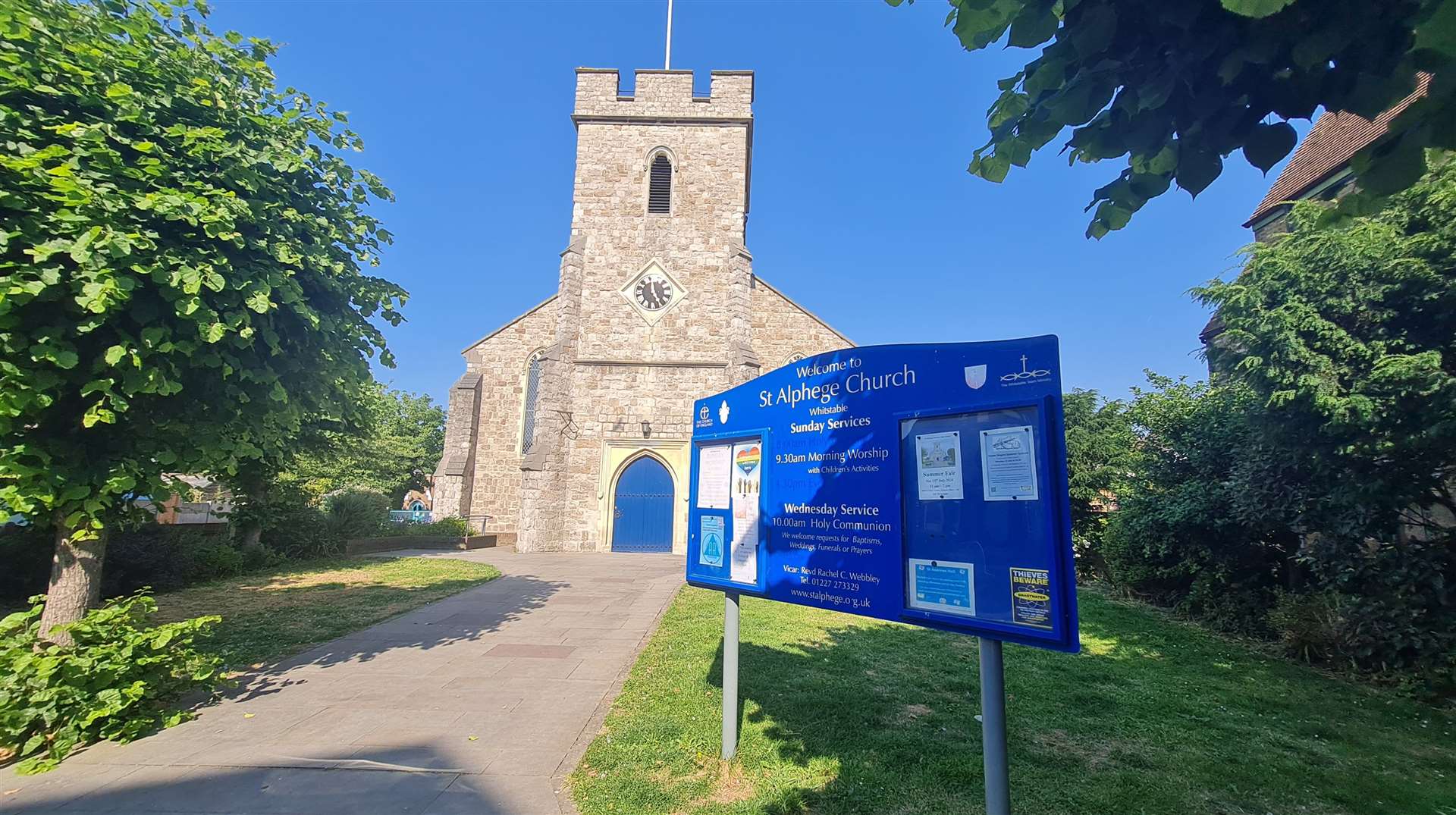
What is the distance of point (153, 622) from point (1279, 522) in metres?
15.7

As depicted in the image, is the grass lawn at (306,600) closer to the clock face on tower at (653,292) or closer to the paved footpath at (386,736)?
the paved footpath at (386,736)

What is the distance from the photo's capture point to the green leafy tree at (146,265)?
3.90 meters

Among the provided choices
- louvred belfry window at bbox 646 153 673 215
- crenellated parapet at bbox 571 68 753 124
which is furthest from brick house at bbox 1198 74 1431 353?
louvred belfry window at bbox 646 153 673 215

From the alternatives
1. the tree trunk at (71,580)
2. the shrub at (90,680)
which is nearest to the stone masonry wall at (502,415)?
the tree trunk at (71,580)

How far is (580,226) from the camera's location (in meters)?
21.4

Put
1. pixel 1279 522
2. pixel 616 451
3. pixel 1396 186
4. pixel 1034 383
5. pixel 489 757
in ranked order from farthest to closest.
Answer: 1. pixel 616 451
2. pixel 1279 522
3. pixel 489 757
4. pixel 1034 383
5. pixel 1396 186

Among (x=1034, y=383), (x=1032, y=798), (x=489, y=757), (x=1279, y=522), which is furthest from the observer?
(x=1279, y=522)

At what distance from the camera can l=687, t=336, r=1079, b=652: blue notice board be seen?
2512mm

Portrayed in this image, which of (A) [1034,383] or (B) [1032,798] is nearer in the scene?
(A) [1034,383]

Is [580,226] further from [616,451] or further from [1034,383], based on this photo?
[1034,383]

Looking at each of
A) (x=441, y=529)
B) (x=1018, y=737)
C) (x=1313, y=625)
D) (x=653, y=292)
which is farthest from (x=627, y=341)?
(x=1313, y=625)

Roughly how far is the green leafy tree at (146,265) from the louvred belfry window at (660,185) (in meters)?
16.9

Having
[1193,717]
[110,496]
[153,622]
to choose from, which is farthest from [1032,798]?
[153,622]

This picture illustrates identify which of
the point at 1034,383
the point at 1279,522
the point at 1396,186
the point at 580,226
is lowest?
the point at 1279,522
